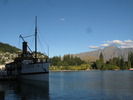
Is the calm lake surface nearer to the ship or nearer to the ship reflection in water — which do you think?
the ship reflection in water

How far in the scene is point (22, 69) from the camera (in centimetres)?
7725

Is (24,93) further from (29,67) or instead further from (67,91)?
(29,67)

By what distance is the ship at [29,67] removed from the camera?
211 feet

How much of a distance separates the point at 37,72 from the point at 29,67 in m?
6.46

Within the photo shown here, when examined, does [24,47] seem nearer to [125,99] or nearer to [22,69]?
[22,69]

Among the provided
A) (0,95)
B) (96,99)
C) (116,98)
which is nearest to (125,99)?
(116,98)

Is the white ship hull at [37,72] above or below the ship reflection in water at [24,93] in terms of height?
above

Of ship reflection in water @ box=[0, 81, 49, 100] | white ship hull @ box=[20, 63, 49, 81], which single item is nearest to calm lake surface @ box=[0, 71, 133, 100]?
ship reflection in water @ box=[0, 81, 49, 100]

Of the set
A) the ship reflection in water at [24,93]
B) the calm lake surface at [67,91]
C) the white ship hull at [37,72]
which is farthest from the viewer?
the white ship hull at [37,72]

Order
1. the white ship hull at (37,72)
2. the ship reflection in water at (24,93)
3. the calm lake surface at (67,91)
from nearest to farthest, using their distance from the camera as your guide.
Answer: the ship reflection in water at (24,93) → the calm lake surface at (67,91) → the white ship hull at (37,72)

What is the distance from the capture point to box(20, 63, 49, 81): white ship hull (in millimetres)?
63531

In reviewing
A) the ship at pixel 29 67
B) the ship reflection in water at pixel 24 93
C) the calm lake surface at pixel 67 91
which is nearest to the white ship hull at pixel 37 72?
the ship at pixel 29 67

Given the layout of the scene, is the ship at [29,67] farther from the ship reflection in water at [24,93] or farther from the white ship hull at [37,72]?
the ship reflection in water at [24,93]

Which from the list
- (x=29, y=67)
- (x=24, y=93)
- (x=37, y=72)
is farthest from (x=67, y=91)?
(x=29, y=67)
